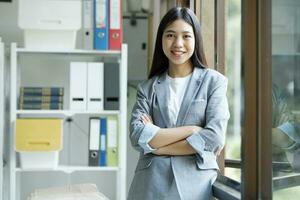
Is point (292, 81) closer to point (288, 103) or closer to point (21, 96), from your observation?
point (288, 103)

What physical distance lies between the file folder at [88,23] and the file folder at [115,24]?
13 centimetres

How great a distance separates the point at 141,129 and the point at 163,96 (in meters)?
0.17

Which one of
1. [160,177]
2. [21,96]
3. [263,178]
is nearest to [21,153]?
[21,96]

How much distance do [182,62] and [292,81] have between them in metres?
0.53

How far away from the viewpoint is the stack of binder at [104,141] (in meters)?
2.93

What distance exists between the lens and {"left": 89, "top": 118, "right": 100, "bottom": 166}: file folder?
9.61 feet

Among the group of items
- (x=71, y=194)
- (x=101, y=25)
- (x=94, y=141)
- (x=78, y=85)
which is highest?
(x=101, y=25)

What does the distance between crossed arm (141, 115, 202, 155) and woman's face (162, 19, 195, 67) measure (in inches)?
11.3

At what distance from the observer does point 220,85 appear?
1.73 m

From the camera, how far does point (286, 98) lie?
4.70 feet

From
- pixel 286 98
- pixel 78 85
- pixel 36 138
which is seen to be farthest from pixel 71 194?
pixel 286 98

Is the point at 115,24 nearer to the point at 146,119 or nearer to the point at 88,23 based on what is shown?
the point at 88,23

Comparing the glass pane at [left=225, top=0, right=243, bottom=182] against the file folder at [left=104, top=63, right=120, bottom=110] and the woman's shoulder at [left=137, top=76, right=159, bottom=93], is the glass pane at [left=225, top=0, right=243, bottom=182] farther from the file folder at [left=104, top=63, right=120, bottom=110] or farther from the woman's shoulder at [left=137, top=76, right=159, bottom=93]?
the file folder at [left=104, top=63, right=120, bottom=110]

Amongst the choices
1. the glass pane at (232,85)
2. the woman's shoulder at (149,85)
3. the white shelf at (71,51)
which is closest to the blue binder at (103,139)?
the white shelf at (71,51)
